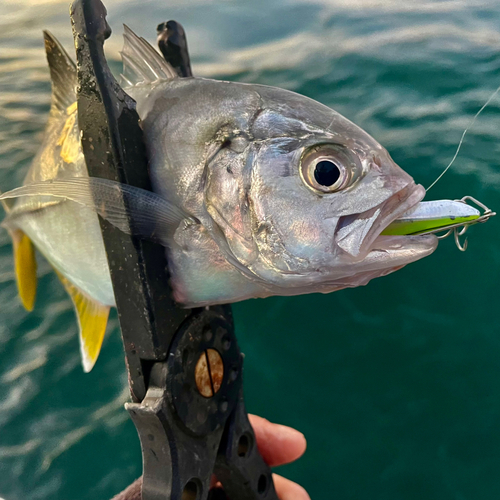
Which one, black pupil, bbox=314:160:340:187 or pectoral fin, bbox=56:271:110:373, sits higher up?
black pupil, bbox=314:160:340:187

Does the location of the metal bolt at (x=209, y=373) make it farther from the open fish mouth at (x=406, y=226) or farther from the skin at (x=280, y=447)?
→ the skin at (x=280, y=447)

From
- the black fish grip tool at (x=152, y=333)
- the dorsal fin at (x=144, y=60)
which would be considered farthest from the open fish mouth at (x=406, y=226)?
the dorsal fin at (x=144, y=60)

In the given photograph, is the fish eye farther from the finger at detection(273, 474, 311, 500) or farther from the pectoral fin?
the finger at detection(273, 474, 311, 500)

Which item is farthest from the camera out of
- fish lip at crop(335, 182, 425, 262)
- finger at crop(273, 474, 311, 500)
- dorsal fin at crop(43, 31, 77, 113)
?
finger at crop(273, 474, 311, 500)

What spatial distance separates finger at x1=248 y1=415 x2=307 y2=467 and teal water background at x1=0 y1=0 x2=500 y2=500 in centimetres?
34

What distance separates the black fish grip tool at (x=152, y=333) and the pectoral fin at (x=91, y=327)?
41 centimetres

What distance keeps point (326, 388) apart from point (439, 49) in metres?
2.61

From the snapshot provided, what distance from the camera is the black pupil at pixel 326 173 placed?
0.94 m

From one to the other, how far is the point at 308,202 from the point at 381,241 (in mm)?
171

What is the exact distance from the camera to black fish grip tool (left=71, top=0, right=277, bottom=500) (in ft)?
2.97

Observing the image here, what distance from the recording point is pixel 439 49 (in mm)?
3232

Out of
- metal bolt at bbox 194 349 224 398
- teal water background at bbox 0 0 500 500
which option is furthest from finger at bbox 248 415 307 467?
metal bolt at bbox 194 349 224 398

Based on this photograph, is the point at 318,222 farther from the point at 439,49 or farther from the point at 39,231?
the point at 439,49

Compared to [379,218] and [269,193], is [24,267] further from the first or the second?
[379,218]
